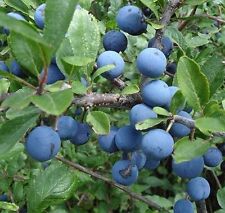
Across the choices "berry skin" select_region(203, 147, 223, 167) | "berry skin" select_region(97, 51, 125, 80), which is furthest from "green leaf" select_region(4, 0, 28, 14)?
"berry skin" select_region(203, 147, 223, 167)

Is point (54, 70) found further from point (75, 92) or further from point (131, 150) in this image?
point (131, 150)

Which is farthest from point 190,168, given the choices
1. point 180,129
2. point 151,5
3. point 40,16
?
point 40,16

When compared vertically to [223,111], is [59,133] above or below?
below

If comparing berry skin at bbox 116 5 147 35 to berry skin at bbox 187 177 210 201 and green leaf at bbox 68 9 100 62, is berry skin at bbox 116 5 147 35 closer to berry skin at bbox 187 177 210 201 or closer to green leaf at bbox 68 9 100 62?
green leaf at bbox 68 9 100 62

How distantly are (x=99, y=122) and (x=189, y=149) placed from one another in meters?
0.21

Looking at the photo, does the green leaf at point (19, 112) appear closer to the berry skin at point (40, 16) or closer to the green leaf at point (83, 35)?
the green leaf at point (83, 35)

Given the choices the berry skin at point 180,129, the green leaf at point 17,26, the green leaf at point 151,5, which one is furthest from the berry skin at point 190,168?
the green leaf at point 17,26

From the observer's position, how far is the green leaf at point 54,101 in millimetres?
865

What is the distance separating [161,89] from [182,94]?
5 centimetres

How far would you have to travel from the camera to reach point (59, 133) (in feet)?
3.95

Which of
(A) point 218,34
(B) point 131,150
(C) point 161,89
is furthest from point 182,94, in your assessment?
(A) point 218,34

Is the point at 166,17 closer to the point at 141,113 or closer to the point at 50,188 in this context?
the point at 141,113

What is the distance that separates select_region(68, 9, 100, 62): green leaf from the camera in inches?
46.7

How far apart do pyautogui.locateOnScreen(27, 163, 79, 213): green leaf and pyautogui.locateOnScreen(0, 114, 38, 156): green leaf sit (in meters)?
0.45
